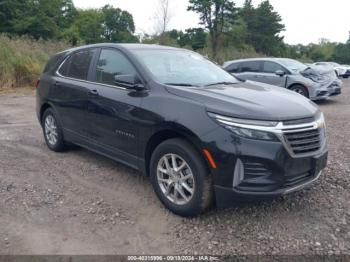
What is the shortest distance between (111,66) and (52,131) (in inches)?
74.8

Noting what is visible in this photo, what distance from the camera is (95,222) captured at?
3.51 m

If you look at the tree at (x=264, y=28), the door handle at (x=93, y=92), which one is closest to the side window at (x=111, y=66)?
the door handle at (x=93, y=92)

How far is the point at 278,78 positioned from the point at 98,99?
8578mm

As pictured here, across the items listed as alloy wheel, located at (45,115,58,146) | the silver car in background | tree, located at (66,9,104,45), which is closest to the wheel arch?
alloy wheel, located at (45,115,58,146)

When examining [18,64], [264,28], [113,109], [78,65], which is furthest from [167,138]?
[264,28]

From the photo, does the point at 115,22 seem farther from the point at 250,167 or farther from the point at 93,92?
the point at 250,167

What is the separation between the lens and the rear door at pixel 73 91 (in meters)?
4.79

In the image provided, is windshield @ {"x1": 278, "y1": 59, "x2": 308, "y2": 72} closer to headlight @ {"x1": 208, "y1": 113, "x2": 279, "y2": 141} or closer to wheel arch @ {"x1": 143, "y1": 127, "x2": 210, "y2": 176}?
wheel arch @ {"x1": 143, "y1": 127, "x2": 210, "y2": 176}

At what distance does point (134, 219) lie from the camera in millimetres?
3580

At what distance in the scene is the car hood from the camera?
314cm

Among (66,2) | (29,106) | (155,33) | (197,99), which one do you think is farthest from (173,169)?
(66,2)

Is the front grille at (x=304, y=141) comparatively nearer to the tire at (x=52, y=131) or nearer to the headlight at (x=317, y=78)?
the tire at (x=52, y=131)

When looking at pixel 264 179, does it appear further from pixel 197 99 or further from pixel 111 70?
pixel 111 70

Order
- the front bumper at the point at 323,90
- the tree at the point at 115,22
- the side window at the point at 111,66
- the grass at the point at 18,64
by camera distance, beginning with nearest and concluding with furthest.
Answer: the side window at the point at 111,66 → the front bumper at the point at 323,90 → the grass at the point at 18,64 → the tree at the point at 115,22
